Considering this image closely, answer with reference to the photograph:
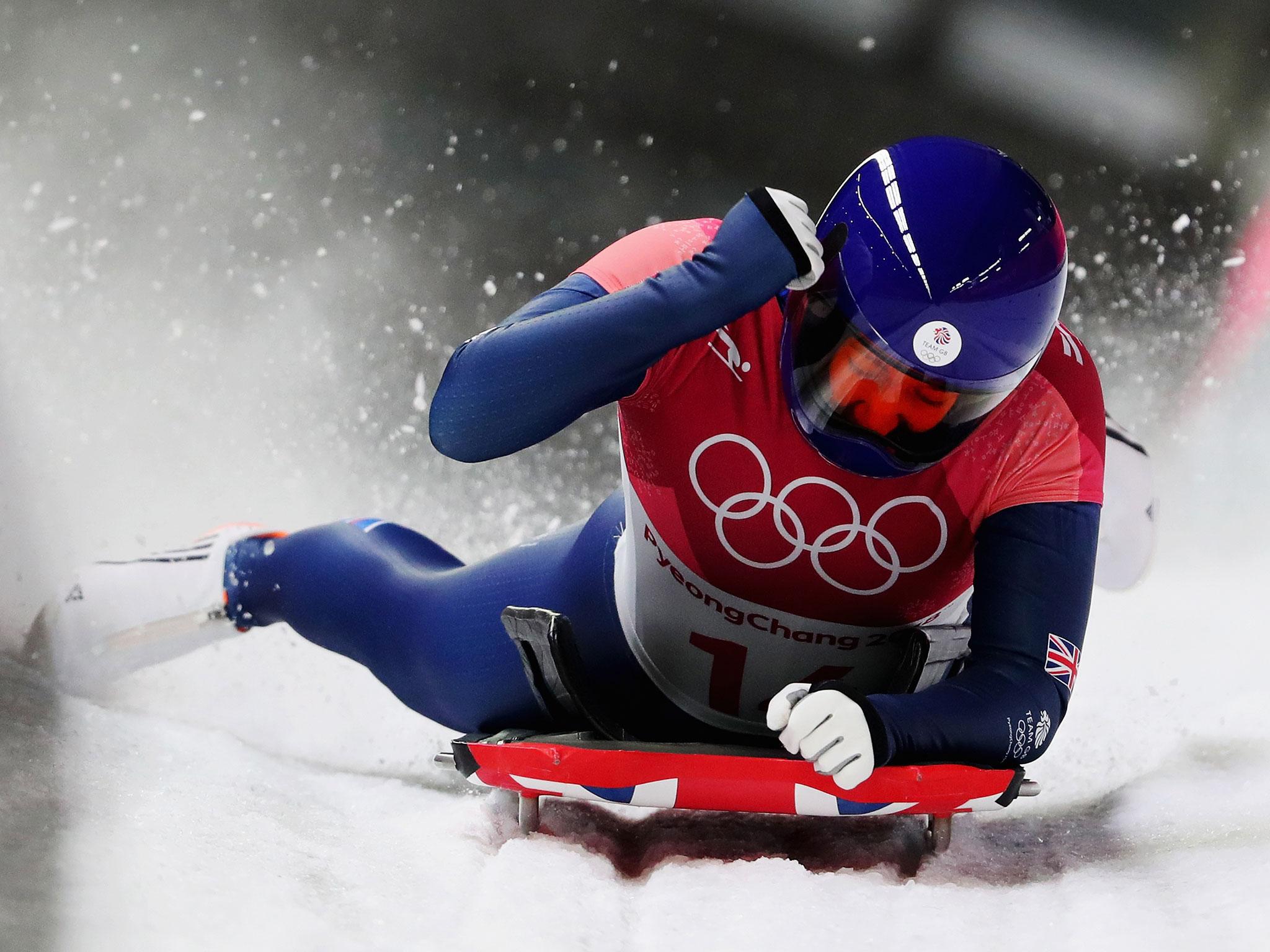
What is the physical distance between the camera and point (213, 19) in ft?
13.7

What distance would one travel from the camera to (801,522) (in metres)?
1.71

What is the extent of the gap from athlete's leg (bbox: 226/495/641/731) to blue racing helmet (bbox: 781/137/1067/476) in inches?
21.1

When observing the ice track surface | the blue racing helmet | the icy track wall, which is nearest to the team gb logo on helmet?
the blue racing helmet

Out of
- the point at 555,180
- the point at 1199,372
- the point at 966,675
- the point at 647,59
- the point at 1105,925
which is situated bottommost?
the point at 1105,925

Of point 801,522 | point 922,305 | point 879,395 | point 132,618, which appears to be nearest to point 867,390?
point 879,395

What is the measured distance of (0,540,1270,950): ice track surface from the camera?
1.36m

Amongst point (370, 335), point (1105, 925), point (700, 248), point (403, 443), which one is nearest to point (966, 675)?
point (1105, 925)

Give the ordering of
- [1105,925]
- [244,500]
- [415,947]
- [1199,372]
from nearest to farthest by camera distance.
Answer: [415,947]
[1105,925]
[244,500]
[1199,372]

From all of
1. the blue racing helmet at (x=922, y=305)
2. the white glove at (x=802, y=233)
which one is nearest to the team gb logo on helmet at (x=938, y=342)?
the blue racing helmet at (x=922, y=305)

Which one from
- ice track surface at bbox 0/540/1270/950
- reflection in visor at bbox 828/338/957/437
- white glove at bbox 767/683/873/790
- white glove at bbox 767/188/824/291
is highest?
white glove at bbox 767/188/824/291

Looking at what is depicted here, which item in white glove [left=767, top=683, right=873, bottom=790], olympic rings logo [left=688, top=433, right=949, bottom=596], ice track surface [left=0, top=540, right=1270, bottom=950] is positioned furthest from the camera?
olympic rings logo [left=688, top=433, right=949, bottom=596]

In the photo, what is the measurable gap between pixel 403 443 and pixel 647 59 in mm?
1538

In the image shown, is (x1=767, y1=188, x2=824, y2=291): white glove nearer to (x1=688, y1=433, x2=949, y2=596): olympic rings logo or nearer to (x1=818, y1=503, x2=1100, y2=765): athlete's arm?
(x1=688, y1=433, x2=949, y2=596): olympic rings logo

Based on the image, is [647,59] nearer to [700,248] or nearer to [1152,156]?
[1152,156]
